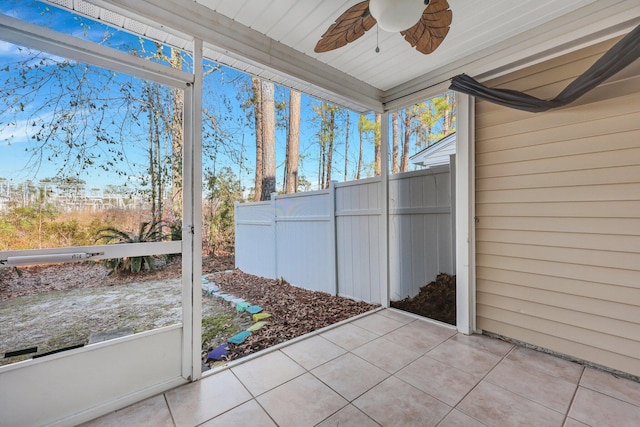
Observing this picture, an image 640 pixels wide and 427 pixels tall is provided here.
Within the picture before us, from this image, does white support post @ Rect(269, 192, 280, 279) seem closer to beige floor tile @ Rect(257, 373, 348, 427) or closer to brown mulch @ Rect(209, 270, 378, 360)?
brown mulch @ Rect(209, 270, 378, 360)

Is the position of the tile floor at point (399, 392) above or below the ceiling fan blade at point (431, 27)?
below

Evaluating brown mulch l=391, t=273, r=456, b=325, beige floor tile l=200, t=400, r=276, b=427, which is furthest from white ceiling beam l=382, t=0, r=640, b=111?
beige floor tile l=200, t=400, r=276, b=427

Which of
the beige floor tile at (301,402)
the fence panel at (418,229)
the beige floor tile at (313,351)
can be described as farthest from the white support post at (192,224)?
the fence panel at (418,229)

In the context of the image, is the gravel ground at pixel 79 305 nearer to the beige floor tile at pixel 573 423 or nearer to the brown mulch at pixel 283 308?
the brown mulch at pixel 283 308

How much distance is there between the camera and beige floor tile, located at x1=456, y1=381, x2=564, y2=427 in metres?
1.47

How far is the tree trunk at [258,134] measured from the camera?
5.64 metres

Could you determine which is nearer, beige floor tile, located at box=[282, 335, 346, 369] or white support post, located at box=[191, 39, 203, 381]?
white support post, located at box=[191, 39, 203, 381]

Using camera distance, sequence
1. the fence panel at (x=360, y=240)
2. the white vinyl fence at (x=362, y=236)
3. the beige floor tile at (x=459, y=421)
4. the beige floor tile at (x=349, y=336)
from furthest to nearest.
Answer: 1. the fence panel at (x=360, y=240)
2. the white vinyl fence at (x=362, y=236)
3. the beige floor tile at (x=349, y=336)
4. the beige floor tile at (x=459, y=421)

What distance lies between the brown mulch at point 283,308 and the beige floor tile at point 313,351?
28 centimetres

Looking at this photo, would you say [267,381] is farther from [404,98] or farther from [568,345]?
[404,98]

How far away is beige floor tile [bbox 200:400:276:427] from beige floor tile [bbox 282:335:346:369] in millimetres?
522

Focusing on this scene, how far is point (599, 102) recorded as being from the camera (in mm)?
1913

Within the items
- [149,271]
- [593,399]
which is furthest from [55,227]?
[593,399]

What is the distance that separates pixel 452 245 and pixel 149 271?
2682 mm
